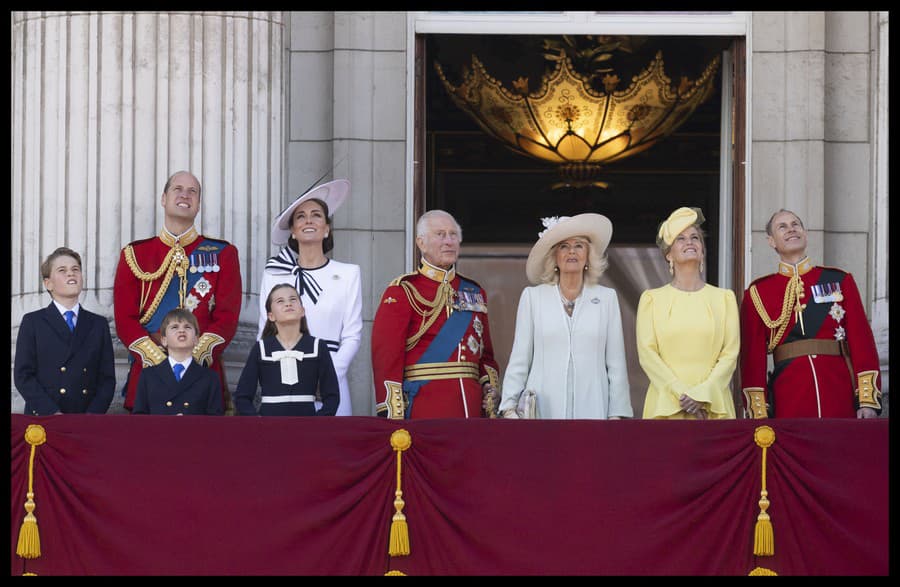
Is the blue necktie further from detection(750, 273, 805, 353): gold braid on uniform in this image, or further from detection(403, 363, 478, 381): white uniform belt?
detection(750, 273, 805, 353): gold braid on uniform

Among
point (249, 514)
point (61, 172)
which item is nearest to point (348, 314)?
point (249, 514)

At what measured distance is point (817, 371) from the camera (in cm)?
1057

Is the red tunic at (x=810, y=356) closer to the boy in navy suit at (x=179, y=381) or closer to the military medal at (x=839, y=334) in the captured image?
the military medal at (x=839, y=334)

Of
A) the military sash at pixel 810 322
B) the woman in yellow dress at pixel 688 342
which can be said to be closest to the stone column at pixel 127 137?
the woman in yellow dress at pixel 688 342

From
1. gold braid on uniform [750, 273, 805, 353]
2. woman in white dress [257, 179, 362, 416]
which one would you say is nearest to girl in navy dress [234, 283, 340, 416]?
woman in white dress [257, 179, 362, 416]

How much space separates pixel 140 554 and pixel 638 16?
564cm

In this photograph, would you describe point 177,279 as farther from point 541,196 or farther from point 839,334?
point 541,196

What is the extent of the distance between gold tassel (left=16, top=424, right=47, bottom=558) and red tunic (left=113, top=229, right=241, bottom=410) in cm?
120

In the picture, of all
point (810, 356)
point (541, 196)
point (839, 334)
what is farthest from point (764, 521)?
point (541, 196)

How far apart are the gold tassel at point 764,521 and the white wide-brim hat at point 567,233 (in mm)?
1510

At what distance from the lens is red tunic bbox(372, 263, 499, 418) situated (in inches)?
408

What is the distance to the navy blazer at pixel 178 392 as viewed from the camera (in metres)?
10.2

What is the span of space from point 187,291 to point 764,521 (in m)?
3.41
